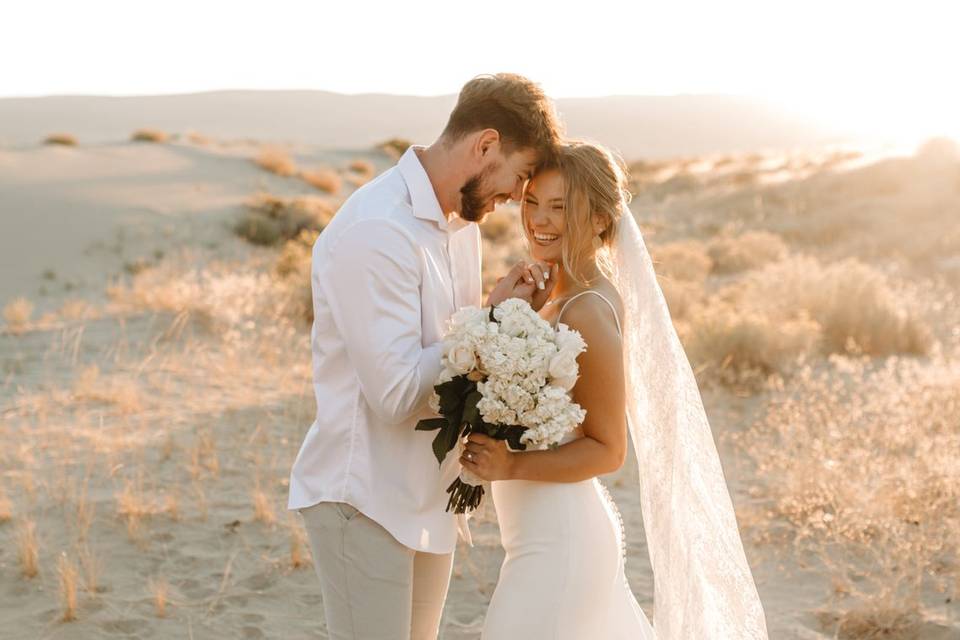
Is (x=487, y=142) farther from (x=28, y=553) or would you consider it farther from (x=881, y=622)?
(x=28, y=553)

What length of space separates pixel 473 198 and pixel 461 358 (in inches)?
22.8

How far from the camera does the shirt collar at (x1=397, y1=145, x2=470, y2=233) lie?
2801mm

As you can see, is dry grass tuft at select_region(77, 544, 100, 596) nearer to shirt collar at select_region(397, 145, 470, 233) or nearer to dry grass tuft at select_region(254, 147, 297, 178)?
shirt collar at select_region(397, 145, 470, 233)

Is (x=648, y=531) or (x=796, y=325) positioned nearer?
(x=648, y=531)

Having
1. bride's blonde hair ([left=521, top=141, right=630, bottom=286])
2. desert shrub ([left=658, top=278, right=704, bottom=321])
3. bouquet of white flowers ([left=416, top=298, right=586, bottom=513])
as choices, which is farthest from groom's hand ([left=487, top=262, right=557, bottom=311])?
desert shrub ([left=658, top=278, right=704, bottom=321])

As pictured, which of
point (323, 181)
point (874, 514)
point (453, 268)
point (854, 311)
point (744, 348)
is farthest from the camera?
point (323, 181)

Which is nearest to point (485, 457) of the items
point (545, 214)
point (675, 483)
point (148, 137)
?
point (545, 214)

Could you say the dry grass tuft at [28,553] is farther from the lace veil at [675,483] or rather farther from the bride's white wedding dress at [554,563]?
the lace veil at [675,483]

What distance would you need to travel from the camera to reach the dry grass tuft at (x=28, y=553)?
16.9 feet

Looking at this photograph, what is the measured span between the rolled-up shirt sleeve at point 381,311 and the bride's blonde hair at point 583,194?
744 mm

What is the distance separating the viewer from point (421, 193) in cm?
281

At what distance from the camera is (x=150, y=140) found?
105ft

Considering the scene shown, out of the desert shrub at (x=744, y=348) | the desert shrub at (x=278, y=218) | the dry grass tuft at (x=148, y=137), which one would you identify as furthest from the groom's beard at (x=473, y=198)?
the dry grass tuft at (x=148, y=137)

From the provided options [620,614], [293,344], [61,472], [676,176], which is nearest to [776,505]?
[620,614]
